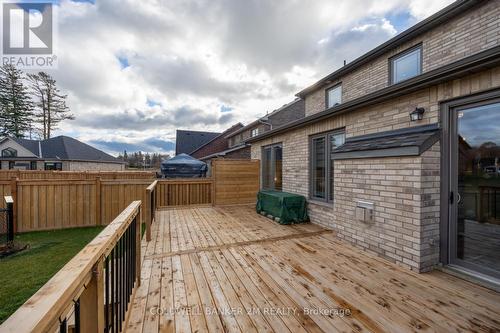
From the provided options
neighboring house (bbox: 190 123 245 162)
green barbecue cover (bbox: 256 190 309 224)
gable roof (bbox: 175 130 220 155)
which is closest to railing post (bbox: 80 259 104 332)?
green barbecue cover (bbox: 256 190 309 224)

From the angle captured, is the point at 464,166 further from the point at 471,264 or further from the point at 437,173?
the point at 471,264

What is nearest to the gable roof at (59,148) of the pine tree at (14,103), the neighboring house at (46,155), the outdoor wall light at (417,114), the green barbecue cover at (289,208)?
the neighboring house at (46,155)

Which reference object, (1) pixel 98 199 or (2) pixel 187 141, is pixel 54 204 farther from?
(2) pixel 187 141

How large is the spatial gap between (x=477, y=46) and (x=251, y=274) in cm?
678

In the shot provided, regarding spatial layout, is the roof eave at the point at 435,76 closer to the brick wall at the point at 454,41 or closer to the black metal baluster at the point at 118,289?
the brick wall at the point at 454,41

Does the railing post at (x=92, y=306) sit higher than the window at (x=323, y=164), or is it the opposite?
the window at (x=323, y=164)

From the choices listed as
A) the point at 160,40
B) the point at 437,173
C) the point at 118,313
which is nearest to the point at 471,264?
the point at 437,173

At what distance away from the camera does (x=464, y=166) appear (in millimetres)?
2990

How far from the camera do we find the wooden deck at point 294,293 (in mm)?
2086

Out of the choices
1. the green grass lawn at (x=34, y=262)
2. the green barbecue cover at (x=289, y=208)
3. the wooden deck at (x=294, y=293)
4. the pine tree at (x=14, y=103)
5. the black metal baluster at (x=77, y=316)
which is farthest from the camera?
the pine tree at (x=14, y=103)

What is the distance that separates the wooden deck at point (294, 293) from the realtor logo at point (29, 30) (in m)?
6.68

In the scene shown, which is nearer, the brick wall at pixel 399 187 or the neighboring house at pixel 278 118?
the brick wall at pixel 399 187

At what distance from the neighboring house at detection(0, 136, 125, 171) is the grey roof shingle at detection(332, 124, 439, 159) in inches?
1050

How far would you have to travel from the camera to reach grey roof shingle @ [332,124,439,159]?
10.2 ft
